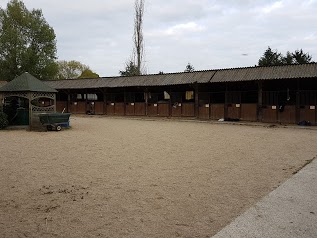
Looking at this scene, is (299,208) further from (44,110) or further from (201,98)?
(201,98)

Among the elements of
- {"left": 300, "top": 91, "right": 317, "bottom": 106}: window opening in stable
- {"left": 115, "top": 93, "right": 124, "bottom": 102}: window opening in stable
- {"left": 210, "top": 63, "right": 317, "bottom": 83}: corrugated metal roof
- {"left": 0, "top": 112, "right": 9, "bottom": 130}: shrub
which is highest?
{"left": 210, "top": 63, "right": 317, "bottom": 83}: corrugated metal roof

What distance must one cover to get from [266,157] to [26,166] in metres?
6.92

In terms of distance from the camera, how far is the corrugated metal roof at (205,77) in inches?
779

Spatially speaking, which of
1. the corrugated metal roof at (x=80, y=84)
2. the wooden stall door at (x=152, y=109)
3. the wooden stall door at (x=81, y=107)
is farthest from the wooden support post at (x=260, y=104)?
the wooden stall door at (x=81, y=107)

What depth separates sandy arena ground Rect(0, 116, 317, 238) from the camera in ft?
13.8

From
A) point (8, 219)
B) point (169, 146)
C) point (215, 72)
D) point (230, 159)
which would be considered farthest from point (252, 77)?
point (8, 219)

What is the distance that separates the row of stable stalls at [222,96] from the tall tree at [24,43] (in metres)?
17.1

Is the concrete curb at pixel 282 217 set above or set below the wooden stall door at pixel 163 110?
below

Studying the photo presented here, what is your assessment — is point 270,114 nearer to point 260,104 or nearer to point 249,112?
point 260,104

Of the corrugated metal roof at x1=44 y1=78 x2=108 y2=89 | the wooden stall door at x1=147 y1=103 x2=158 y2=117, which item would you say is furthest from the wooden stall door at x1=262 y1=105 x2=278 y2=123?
the corrugated metal roof at x1=44 y1=78 x2=108 y2=89

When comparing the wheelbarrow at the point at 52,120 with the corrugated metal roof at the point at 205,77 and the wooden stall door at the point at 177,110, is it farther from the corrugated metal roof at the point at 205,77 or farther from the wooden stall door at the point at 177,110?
the wooden stall door at the point at 177,110

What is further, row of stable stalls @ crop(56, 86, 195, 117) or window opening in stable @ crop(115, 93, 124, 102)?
window opening in stable @ crop(115, 93, 124, 102)

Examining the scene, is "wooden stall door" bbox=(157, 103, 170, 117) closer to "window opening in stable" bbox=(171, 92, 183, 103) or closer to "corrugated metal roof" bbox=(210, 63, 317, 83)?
"window opening in stable" bbox=(171, 92, 183, 103)

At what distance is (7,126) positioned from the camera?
58.1 feet
